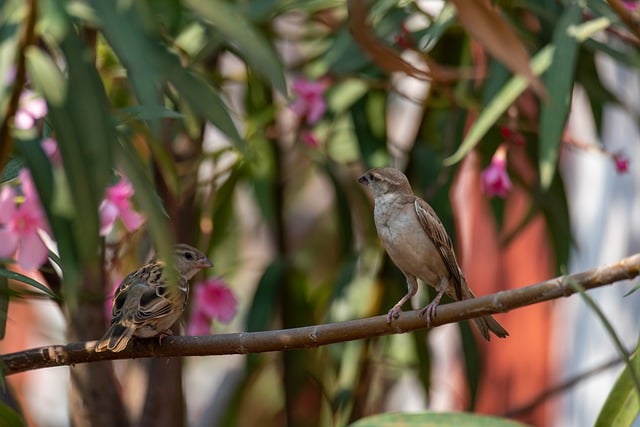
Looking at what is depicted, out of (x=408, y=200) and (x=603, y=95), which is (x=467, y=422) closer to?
(x=408, y=200)

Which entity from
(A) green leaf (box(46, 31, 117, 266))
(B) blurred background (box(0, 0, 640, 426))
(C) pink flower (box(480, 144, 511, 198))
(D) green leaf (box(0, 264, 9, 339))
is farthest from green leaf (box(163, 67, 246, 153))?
(C) pink flower (box(480, 144, 511, 198))

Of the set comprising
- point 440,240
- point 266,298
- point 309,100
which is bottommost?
point 266,298

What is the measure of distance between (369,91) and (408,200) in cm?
118

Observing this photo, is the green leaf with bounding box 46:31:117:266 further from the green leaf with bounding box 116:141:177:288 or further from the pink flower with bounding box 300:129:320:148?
the pink flower with bounding box 300:129:320:148

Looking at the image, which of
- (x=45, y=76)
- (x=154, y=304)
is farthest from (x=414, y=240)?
(x=45, y=76)

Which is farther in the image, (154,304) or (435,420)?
(154,304)

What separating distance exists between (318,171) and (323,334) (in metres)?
2.50

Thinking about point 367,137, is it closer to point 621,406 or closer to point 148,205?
point 621,406

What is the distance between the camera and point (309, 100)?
12.3 feet

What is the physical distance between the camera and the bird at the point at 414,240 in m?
2.74

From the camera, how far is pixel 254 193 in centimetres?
410

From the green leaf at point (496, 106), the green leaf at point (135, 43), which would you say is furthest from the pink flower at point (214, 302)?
the green leaf at point (135, 43)

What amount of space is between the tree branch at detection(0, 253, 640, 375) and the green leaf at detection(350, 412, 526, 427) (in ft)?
0.61

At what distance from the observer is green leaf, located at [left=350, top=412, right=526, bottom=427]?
66.0 inches
